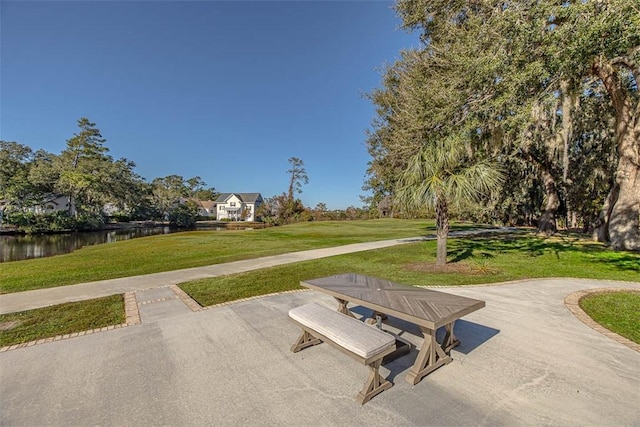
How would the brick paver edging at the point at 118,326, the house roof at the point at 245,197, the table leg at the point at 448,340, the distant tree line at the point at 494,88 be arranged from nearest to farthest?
the table leg at the point at 448,340, the brick paver edging at the point at 118,326, the distant tree line at the point at 494,88, the house roof at the point at 245,197

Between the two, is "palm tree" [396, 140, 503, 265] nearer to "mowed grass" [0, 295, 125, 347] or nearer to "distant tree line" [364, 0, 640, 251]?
"distant tree line" [364, 0, 640, 251]

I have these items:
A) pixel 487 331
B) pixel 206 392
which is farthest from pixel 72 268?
pixel 487 331

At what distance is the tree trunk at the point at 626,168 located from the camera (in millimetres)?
9820

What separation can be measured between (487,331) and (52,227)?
123 ft

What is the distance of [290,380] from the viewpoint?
105 inches

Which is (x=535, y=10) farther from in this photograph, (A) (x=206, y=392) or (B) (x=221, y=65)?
(B) (x=221, y=65)

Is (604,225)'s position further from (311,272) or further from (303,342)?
(303,342)

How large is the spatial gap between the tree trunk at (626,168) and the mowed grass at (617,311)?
7021 mm

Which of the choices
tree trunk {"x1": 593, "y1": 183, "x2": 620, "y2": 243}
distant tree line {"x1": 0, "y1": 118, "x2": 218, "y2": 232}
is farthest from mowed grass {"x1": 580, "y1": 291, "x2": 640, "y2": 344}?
distant tree line {"x1": 0, "y1": 118, "x2": 218, "y2": 232}

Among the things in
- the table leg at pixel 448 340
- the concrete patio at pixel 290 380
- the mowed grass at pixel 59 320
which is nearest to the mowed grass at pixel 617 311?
the concrete patio at pixel 290 380

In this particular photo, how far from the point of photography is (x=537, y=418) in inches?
85.8

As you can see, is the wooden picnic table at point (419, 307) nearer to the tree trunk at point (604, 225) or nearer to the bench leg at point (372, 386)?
the bench leg at point (372, 386)

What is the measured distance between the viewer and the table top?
259 cm

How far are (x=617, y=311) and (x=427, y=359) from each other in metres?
4.37
